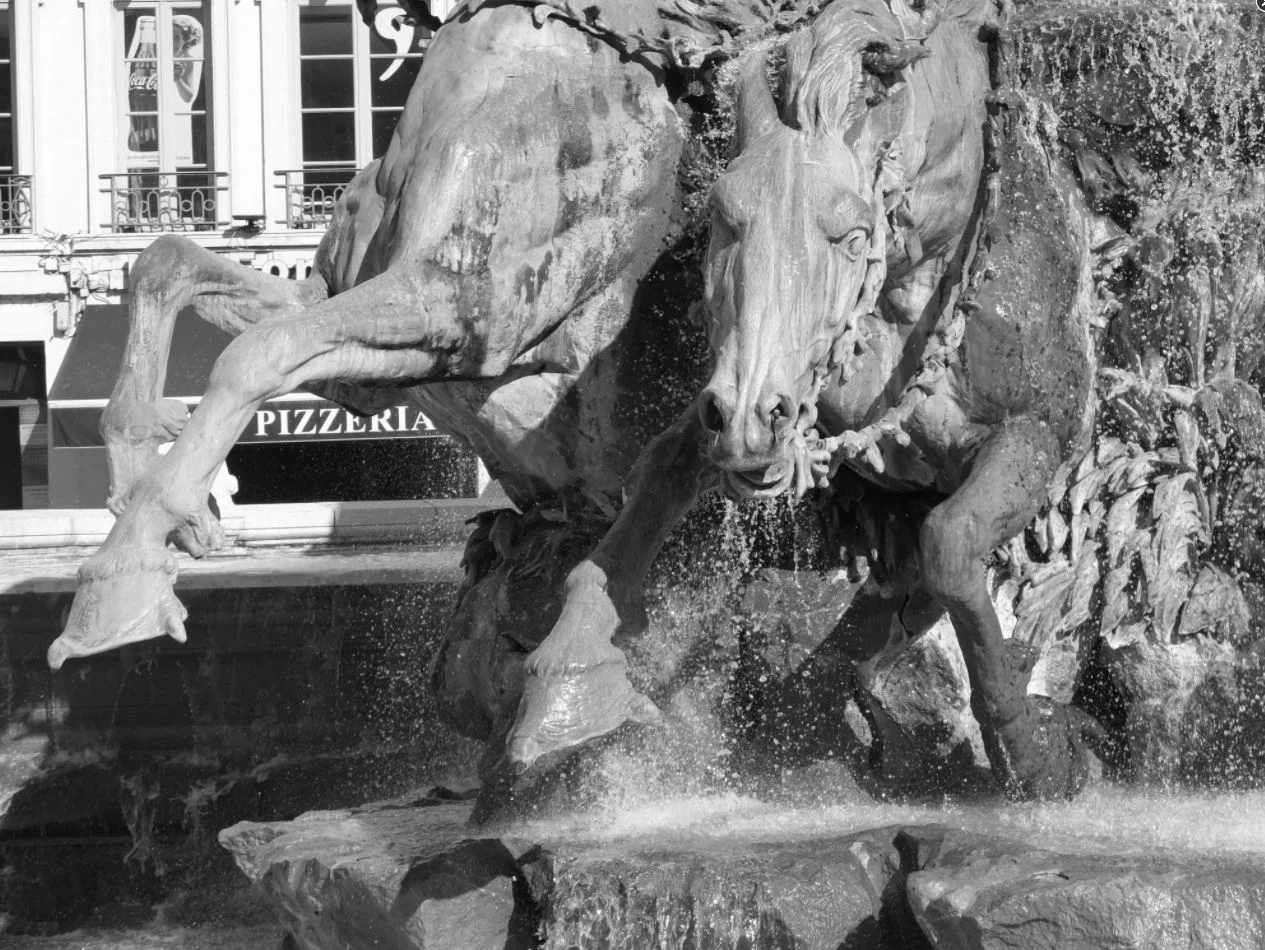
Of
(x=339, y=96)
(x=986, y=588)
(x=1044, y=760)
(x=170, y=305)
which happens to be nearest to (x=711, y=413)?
(x=986, y=588)

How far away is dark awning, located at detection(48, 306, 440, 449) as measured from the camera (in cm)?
1530

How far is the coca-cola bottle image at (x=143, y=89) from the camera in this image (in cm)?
2047

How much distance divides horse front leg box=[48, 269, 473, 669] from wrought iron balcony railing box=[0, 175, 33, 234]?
16.4 metres

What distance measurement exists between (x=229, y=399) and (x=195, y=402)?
1130 centimetres

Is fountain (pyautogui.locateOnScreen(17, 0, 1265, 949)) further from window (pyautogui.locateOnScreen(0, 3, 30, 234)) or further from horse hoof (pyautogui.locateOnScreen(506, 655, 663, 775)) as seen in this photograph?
window (pyautogui.locateOnScreen(0, 3, 30, 234))

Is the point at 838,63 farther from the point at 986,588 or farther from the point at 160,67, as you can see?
the point at 160,67

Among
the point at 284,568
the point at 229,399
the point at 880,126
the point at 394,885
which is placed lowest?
the point at 394,885

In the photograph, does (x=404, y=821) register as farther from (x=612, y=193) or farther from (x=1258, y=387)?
(x=1258, y=387)

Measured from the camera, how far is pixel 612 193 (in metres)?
5.08

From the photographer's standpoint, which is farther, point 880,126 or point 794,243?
point 880,126

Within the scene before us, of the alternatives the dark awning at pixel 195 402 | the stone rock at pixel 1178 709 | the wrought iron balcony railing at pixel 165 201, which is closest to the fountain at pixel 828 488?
the stone rock at pixel 1178 709

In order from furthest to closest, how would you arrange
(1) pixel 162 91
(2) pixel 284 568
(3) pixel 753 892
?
1. (1) pixel 162 91
2. (2) pixel 284 568
3. (3) pixel 753 892

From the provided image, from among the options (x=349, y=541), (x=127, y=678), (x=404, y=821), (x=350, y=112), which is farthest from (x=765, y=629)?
(x=350, y=112)

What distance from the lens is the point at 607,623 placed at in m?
4.48
